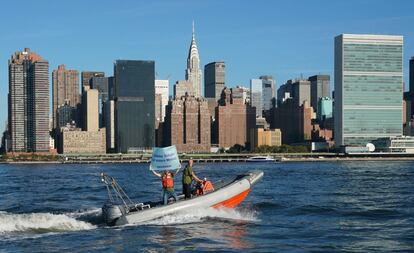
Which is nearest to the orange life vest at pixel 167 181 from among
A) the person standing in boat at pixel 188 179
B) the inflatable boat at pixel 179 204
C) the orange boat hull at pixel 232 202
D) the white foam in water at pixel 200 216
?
the inflatable boat at pixel 179 204

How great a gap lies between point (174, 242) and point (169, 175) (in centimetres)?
479

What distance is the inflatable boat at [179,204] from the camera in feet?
84.6

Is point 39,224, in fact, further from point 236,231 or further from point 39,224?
point 236,231

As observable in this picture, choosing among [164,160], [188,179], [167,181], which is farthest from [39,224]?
[188,179]

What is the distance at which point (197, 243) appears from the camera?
2288 cm

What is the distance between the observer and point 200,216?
2717 centimetres

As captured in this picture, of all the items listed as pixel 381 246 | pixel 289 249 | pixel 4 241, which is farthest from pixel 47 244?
pixel 381 246

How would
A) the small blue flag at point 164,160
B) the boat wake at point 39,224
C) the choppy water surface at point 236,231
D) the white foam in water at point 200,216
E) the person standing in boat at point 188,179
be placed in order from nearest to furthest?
the choppy water surface at point 236,231, the boat wake at point 39,224, the white foam in water at point 200,216, the small blue flag at point 164,160, the person standing in boat at point 188,179

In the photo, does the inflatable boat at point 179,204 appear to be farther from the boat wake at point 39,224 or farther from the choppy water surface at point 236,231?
the boat wake at point 39,224

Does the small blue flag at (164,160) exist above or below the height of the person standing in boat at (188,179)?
above

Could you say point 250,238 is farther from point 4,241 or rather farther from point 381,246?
point 4,241

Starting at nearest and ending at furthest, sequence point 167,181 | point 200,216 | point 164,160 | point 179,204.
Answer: point 179,204 < point 200,216 < point 167,181 < point 164,160

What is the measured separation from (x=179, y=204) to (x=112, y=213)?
2598 mm

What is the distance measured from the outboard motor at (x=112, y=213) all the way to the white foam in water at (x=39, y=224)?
2.10 feet
